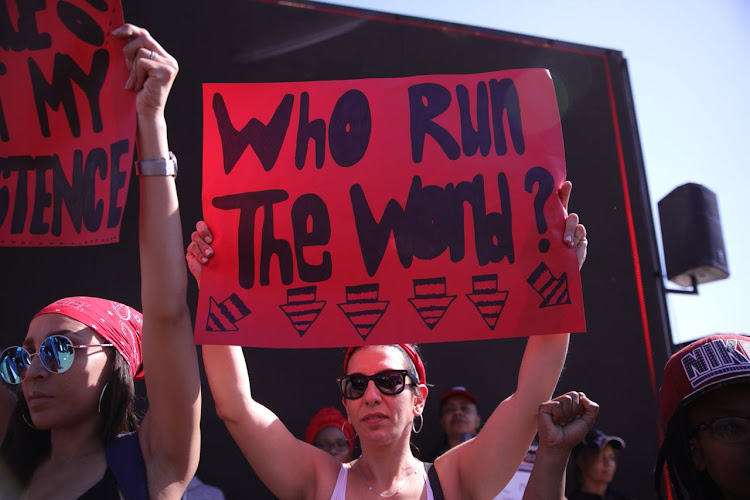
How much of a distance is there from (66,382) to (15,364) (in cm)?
16

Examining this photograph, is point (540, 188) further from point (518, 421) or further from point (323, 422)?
point (323, 422)

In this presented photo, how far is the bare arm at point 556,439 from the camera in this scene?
162 centimetres

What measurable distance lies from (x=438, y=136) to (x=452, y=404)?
269cm

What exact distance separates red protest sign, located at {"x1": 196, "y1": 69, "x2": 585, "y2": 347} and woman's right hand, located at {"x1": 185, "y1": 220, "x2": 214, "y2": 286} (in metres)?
0.03

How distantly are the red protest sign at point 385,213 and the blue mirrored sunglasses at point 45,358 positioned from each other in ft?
1.23

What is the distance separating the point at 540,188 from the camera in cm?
191

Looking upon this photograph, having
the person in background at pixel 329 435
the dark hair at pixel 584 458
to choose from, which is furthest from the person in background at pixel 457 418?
the person in background at pixel 329 435

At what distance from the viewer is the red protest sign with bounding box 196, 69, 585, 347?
5.81 feet

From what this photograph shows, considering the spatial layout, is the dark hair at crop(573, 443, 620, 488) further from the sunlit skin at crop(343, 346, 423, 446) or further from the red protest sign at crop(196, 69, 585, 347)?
the red protest sign at crop(196, 69, 585, 347)

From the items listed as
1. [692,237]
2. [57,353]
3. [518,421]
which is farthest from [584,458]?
[57,353]

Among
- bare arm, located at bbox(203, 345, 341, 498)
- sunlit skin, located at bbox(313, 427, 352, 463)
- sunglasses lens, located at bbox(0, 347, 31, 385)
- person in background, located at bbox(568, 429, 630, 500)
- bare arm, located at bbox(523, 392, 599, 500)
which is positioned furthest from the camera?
person in background, located at bbox(568, 429, 630, 500)

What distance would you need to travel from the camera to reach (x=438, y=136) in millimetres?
2002

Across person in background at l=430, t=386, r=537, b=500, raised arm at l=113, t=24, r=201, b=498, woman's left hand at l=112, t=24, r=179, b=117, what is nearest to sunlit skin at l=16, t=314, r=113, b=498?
raised arm at l=113, t=24, r=201, b=498

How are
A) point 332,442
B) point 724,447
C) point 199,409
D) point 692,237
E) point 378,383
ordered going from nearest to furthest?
point 724,447
point 199,409
point 378,383
point 332,442
point 692,237
